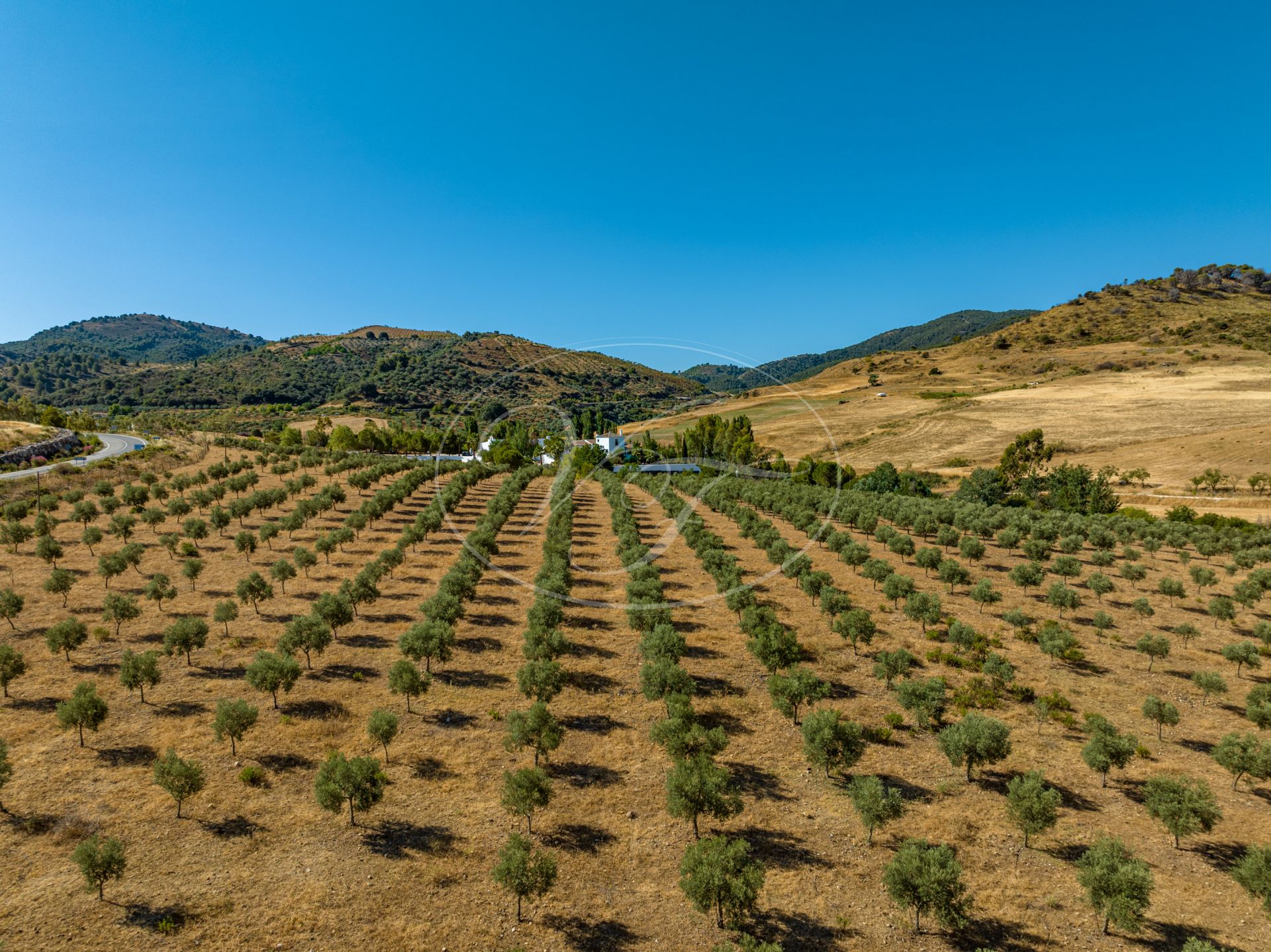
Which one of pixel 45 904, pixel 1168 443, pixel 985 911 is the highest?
pixel 1168 443

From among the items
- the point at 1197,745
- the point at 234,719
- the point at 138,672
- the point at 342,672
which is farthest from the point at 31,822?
the point at 1197,745

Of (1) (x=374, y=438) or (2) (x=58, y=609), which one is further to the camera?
(1) (x=374, y=438)

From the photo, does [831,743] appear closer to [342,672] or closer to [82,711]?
[342,672]

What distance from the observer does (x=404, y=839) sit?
23.4 metres

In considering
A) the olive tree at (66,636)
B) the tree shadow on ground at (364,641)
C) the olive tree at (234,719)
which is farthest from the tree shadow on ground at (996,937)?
the olive tree at (66,636)

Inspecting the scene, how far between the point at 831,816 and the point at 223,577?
190 feet

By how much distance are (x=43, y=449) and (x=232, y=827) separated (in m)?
139

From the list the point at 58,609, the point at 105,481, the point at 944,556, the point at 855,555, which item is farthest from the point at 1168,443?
the point at 105,481

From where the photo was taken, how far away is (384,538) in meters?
69.5

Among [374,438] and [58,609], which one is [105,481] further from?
[374,438]

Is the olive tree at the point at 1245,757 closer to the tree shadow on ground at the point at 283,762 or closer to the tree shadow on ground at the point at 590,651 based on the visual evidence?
the tree shadow on ground at the point at 590,651

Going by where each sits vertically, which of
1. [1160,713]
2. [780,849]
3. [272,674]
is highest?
[272,674]

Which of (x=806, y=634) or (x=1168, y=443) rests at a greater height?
(x=1168, y=443)

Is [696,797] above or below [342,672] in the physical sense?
below
